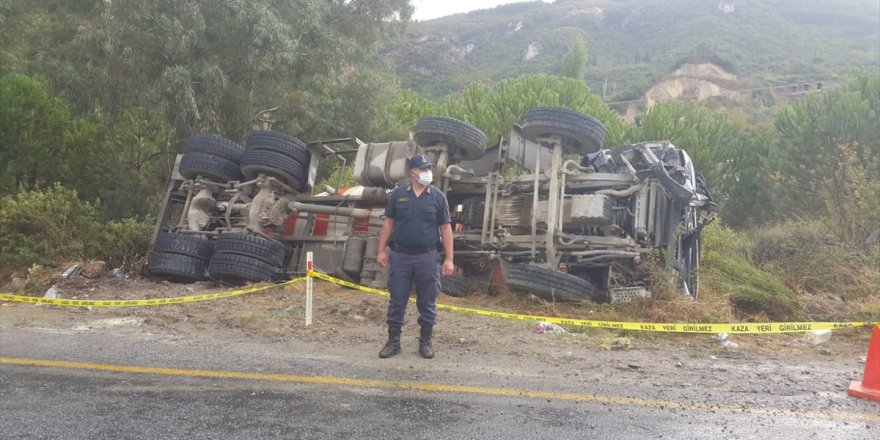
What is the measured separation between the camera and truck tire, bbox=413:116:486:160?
328 inches

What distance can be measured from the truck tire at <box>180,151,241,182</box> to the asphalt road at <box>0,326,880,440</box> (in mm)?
4803

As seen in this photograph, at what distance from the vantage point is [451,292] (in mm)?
7773

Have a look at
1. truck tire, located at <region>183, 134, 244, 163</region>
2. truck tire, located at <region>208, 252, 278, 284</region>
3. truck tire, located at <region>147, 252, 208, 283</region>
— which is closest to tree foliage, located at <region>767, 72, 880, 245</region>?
truck tire, located at <region>183, 134, 244, 163</region>

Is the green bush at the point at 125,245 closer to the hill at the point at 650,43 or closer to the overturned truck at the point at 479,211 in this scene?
the overturned truck at the point at 479,211

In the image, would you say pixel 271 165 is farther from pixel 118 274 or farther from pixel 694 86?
pixel 694 86

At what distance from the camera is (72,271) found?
823 cm

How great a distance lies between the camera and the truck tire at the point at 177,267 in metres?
8.20

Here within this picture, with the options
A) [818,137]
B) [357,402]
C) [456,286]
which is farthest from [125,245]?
[818,137]

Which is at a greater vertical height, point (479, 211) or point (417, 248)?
point (479, 211)

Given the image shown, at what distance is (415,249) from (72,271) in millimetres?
5976

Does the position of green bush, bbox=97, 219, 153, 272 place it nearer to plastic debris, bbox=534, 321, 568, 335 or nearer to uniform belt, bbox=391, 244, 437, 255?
uniform belt, bbox=391, 244, 437, 255

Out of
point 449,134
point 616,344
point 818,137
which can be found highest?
point 818,137

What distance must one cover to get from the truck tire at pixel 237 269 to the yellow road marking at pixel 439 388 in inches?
138

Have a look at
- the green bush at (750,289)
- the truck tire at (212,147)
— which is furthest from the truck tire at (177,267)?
the green bush at (750,289)
